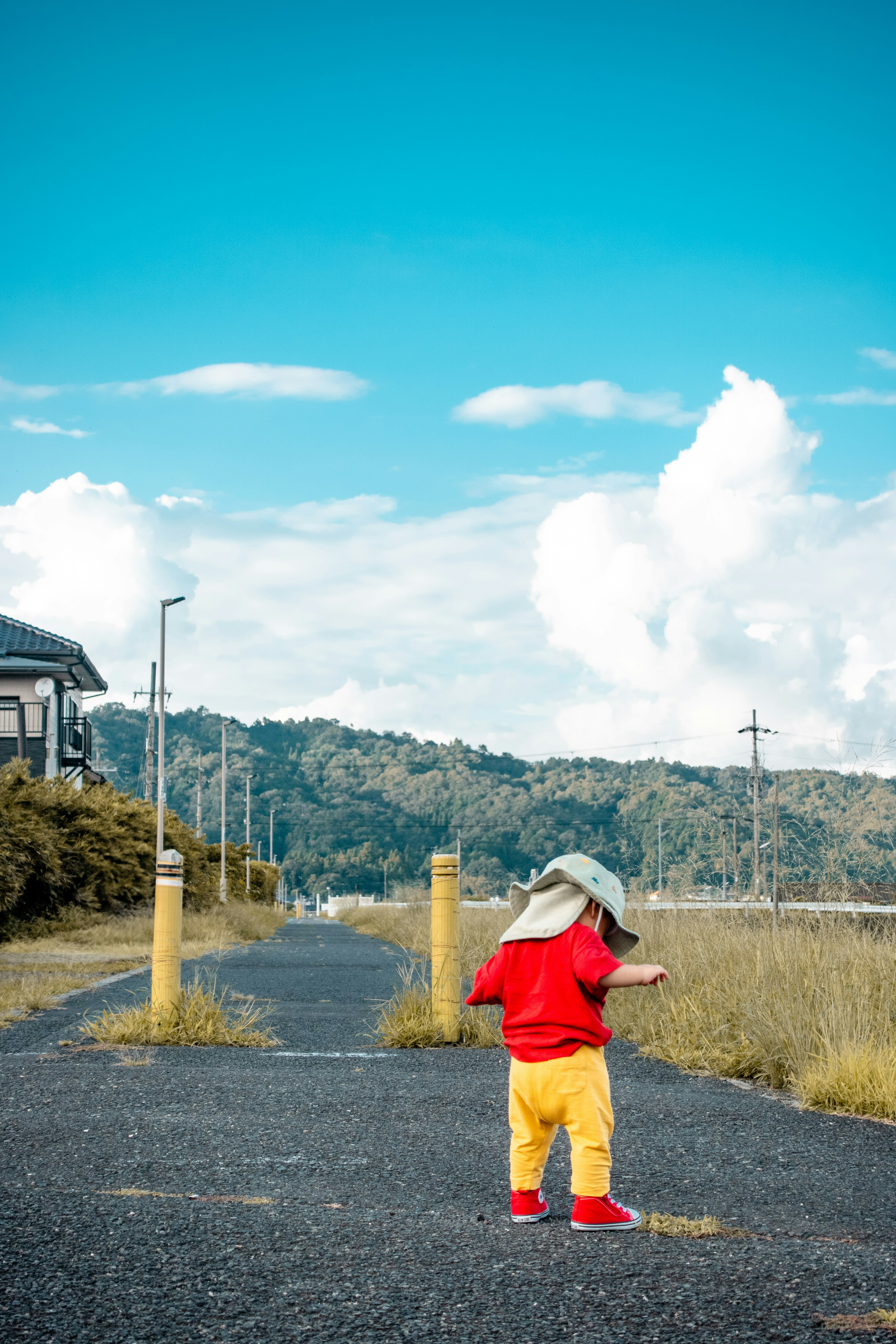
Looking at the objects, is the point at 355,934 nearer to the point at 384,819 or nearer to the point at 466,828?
the point at 466,828

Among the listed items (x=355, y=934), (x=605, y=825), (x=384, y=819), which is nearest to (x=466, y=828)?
(x=384, y=819)

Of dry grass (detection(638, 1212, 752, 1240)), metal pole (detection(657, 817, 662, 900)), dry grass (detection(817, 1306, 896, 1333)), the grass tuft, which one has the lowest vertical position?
the grass tuft

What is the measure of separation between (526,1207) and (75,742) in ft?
129

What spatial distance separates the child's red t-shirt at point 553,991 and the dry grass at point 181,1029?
4.79 meters

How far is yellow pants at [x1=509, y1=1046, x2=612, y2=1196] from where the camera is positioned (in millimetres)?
4074

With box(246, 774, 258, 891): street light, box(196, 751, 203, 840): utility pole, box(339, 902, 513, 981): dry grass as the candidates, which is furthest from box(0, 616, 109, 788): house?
box(196, 751, 203, 840): utility pole

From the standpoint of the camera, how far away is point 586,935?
4277mm

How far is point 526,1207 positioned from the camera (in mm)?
4195

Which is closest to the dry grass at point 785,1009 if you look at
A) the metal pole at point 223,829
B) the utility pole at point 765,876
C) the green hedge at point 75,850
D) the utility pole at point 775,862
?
the utility pole at point 775,862

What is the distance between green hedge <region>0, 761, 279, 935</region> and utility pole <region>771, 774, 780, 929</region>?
47.7ft

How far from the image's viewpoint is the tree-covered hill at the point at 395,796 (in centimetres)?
5498

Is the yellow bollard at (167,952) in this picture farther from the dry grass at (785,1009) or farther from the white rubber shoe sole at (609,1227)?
the white rubber shoe sole at (609,1227)

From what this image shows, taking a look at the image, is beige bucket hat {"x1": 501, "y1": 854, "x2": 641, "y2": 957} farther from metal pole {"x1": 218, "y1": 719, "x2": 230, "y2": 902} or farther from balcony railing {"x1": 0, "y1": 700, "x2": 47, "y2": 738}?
metal pole {"x1": 218, "y1": 719, "x2": 230, "y2": 902}

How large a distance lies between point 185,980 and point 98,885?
14507 millimetres
